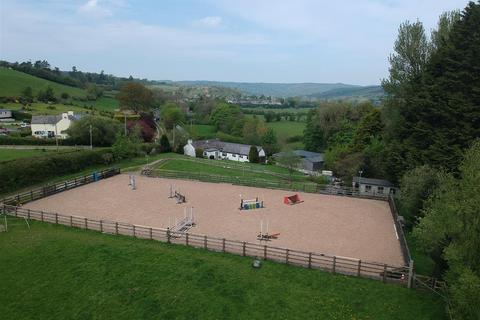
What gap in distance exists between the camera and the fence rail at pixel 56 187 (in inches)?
1049

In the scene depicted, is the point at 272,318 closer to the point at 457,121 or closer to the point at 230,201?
the point at 230,201

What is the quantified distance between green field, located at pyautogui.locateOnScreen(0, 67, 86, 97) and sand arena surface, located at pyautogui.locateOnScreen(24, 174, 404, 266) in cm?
6668

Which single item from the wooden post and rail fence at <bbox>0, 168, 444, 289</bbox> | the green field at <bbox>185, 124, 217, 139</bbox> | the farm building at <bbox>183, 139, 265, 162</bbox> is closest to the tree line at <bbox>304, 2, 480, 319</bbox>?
the wooden post and rail fence at <bbox>0, 168, 444, 289</bbox>

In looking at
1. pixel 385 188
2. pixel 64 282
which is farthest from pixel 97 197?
pixel 385 188

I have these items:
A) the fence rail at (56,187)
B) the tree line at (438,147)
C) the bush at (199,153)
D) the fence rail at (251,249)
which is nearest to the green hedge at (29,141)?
the fence rail at (56,187)

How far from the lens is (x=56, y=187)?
30.0 metres

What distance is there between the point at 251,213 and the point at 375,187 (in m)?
12.0

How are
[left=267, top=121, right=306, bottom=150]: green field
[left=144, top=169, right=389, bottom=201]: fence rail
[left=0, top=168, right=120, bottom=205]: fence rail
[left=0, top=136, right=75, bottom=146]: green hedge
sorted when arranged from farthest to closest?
[left=267, top=121, right=306, bottom=150]: green field
[left=0, top=136, right=75, bottom=146]: green hedge
[left=144, top=169, right=389, bottom=201]: fence rail
[left=0, top=168, right=120, bottom=205]: fence rail

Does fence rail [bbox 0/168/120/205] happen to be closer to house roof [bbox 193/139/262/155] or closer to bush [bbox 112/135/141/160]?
bush [bbox 112/135/141/160]

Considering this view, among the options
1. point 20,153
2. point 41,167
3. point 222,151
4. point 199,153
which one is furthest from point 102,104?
point 41,167

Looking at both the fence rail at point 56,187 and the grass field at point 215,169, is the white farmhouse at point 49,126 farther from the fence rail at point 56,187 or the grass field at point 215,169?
the fence rail at point 56,187

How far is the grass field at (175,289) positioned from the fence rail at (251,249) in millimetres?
478

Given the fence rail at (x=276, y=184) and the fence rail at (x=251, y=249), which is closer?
the fence rail at (x=251, y=249)

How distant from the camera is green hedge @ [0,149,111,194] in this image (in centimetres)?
2880
